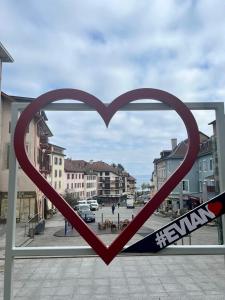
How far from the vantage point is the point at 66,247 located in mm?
6754

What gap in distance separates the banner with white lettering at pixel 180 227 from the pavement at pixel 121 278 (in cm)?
472

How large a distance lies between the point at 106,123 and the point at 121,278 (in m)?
8.21

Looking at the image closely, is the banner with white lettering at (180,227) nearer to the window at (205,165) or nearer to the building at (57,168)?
the window at (205,165)

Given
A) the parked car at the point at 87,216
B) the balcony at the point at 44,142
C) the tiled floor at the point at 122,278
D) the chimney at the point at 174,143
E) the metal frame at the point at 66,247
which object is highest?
the chimney at the point at 174,143

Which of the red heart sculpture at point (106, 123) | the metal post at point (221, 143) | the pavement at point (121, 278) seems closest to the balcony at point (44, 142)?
the pavement at point (121, 278)

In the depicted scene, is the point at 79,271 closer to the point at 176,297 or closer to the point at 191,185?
the point at 176,297

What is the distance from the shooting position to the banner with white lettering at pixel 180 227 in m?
6.64

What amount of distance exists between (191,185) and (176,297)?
36.8 metres

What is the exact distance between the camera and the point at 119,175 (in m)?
113

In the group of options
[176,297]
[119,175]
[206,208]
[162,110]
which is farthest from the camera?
[119,175]

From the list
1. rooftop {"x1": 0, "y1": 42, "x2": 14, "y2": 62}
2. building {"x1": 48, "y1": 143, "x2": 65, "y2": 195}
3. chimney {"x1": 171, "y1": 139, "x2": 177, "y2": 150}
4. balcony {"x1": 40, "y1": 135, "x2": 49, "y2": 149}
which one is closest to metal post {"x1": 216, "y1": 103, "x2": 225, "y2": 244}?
rooftop {"x1": 0, "y1": 42, "x2": 14, "y2": 62}

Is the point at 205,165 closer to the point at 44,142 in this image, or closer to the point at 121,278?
the point at 44,142

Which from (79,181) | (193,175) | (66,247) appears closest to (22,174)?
(193,175)

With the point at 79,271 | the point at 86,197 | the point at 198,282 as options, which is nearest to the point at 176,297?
the point at 198,282
